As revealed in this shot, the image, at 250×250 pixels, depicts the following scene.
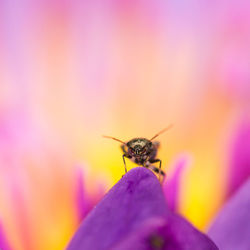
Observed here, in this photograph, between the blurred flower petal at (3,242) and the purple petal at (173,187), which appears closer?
the blurred flower petal at (3,242)

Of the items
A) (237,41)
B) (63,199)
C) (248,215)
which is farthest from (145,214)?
(237,41)

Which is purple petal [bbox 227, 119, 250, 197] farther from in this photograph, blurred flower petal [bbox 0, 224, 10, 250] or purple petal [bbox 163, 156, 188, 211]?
blurred flower petal [bbox 0, 224, 10, 250]

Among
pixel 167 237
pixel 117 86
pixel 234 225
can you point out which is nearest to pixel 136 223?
pixel 167 237

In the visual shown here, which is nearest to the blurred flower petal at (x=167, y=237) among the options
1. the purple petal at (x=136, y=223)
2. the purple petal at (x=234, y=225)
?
the purple petal at (x=136, y=223)

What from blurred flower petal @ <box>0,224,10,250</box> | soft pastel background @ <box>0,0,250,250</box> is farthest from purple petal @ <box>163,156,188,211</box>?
blurred flower petal @ <box>0,224,10,250</box>

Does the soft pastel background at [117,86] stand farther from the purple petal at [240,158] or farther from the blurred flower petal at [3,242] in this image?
the blurred flower petal at [3,242]

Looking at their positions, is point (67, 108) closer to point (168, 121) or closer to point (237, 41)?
point (168, 121)

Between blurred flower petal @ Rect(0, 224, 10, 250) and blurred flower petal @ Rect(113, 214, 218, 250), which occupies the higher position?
blurred flower petal @ Rect(113, 214, 218, 250)
